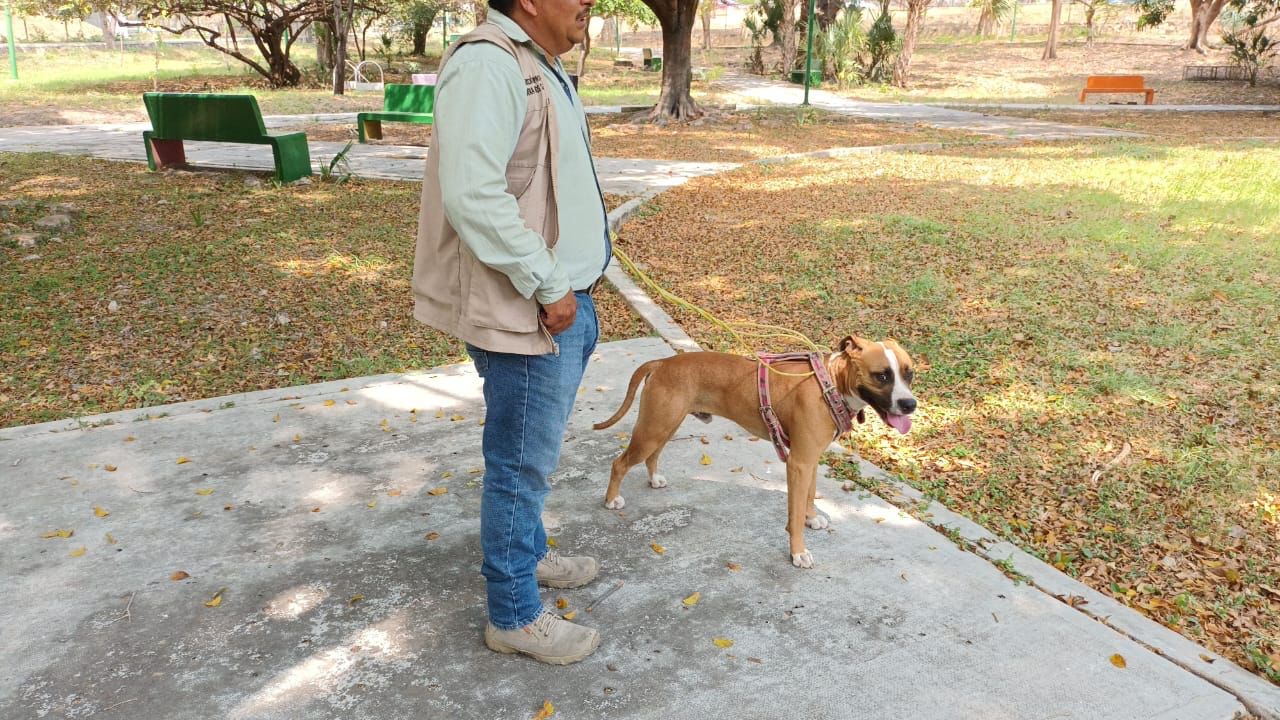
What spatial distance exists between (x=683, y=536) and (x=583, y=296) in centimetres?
130

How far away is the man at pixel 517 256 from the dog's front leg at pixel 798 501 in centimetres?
90

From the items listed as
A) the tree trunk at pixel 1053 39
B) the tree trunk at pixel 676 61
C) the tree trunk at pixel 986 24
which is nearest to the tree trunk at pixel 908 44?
the tree trunk at pixel 1053 39

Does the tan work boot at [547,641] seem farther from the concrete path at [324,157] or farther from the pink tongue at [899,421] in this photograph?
the concrete path at [324,157]

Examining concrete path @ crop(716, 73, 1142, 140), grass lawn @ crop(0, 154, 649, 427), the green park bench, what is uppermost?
concrete path @ crop(716, 73, 1142, 140)

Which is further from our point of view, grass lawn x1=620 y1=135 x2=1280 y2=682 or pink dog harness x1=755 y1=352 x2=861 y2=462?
grass lawn x1=620 y1=135 x2=1280 y2=682

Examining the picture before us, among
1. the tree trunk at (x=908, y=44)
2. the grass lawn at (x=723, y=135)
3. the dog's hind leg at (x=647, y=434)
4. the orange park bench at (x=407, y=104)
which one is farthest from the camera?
the tree trunk at (x=908, y=44)

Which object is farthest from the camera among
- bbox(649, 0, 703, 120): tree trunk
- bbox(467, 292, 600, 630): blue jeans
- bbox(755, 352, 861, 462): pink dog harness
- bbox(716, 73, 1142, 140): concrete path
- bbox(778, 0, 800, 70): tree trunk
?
bbox(778, 0, 800, 70): tree trunk

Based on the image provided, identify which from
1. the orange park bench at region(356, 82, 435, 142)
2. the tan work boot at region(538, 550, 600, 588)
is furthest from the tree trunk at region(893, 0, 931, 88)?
the tan work boot at region(538, 550, 600, 588)

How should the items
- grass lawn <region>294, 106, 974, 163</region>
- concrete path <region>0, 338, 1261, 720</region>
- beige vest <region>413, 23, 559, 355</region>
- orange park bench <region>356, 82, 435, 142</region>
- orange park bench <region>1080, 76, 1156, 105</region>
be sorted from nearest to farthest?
beige vest <region>413, 23, 559, 355</region> → concrete path <region>0, 338, 1261, 720</region> → orange park bench <region>356, 82, 435, 142</region> → grass lawn <region>294, 106, 974, 163</region> → orange park bench <region>1080, 76, 1156, 105</region>

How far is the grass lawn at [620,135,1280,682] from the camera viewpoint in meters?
3.57

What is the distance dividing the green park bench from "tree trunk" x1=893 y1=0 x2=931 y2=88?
77.3 feet

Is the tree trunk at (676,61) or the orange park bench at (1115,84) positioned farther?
the orange park bench at (1115,84)

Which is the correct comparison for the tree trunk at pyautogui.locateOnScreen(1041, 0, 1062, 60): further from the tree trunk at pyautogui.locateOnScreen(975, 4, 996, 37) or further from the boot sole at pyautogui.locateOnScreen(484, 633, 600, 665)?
the boot sole at pyautogui.locateOnScreen(484, 633, 600, 665)

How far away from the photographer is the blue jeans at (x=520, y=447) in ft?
8.09
